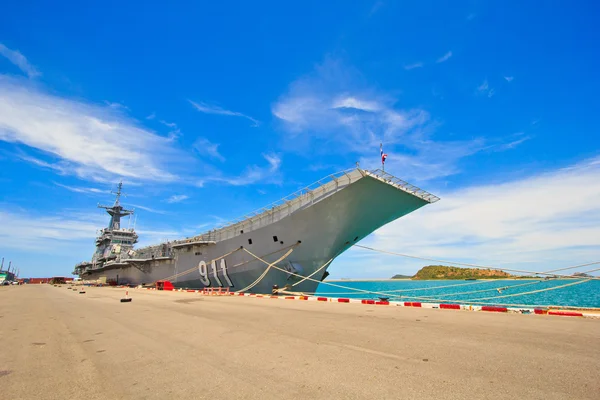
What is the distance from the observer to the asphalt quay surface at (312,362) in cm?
319

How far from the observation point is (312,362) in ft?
13.7

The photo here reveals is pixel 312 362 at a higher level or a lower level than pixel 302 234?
lower

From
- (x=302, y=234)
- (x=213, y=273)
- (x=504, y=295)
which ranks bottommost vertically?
(x=504, y=295)

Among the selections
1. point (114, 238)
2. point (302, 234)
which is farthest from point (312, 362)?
point (114, 238)

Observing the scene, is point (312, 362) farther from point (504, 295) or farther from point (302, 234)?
point (504, 295)

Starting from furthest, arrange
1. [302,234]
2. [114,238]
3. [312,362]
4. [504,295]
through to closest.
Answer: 1. [114,238]
2. [504,295]
3. [302,234]
4. [312,362]

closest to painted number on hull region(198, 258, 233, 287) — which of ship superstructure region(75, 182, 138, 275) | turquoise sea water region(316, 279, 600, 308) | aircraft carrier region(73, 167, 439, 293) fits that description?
aircraft carrier region(73, 167, 439, 293)

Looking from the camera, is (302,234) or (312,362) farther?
(302,234)

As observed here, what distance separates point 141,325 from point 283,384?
A: 6.21 metres

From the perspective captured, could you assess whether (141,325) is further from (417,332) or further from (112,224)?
(112,224)

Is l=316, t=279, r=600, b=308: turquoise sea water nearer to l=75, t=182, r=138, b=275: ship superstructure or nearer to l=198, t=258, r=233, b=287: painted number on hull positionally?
l=198, t=258, r=233, b=287: painted number on hull

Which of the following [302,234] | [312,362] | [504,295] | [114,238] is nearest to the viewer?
[312,362]

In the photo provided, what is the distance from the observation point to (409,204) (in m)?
18.5

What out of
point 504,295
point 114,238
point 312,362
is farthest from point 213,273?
point 114,238
